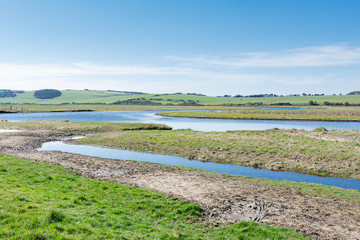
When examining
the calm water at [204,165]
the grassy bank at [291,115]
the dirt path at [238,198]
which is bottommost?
the calm water at [204,165]

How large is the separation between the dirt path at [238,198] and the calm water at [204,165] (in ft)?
14.2

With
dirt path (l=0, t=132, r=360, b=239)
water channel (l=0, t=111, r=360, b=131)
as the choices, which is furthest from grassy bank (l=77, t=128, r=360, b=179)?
water channel (l=0, t=111, r=360, b=131)

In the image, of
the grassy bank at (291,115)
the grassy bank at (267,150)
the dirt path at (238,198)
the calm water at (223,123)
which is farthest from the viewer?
the grassy bank at (291,115)

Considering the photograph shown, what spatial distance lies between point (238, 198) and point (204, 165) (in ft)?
44.4

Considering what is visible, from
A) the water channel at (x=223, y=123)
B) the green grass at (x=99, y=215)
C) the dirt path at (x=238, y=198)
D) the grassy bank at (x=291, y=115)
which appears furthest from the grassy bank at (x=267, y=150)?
the grassy bank at (x=291, y=115)

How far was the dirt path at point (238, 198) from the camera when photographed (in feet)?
46.3

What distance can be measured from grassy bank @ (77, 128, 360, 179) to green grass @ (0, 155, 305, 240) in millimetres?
16769

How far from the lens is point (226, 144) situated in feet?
128

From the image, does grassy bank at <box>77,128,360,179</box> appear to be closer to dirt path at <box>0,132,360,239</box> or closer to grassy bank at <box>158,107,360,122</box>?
dirt path at <box>0,132,360,239</box>

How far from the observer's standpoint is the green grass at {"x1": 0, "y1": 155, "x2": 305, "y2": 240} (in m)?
11.1

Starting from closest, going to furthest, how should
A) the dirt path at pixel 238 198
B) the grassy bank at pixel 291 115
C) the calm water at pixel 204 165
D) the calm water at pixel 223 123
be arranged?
the dirt path at pixel 238 198 → the calm water at pixel 204 165 → the calm water at pixel 223 123 → the grassy bank at pixel 291 115

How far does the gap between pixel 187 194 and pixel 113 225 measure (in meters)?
7.04

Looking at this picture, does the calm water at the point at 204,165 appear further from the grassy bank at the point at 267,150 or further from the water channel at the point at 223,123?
the water channel at the point at 223,123

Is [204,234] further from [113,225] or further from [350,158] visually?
[350,158]
